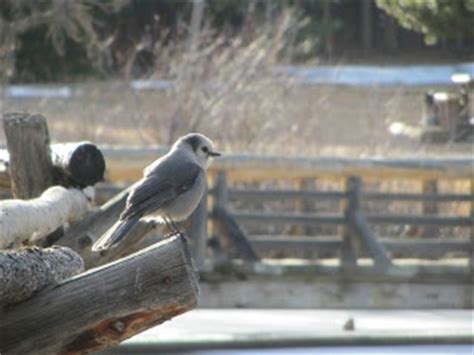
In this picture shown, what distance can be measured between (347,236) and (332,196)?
0.35 metres

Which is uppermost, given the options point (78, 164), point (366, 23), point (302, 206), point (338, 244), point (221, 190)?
point (78, 164)

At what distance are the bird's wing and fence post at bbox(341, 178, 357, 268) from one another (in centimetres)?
609

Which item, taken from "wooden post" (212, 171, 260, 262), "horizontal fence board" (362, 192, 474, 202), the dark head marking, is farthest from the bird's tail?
"horizontal fence board" (362, 192, 474, 202)

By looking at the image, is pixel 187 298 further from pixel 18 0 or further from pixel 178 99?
pixel 18 0

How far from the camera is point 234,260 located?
12.9 m

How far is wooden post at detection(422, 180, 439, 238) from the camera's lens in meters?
14.7

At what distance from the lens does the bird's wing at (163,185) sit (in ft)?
22.1

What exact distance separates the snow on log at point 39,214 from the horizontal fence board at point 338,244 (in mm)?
6452

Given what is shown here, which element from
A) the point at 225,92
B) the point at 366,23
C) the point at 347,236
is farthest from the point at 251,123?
the point at 366,23

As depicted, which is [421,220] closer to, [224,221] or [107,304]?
[224,221]

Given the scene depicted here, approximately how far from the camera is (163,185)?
694cm

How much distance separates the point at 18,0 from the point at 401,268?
15447mm

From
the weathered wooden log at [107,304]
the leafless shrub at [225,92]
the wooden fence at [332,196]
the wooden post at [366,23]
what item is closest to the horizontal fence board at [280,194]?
the wooden fence at [332,196]

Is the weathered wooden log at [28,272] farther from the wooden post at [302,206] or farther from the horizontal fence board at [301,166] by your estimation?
the wooden post at [302,206]
